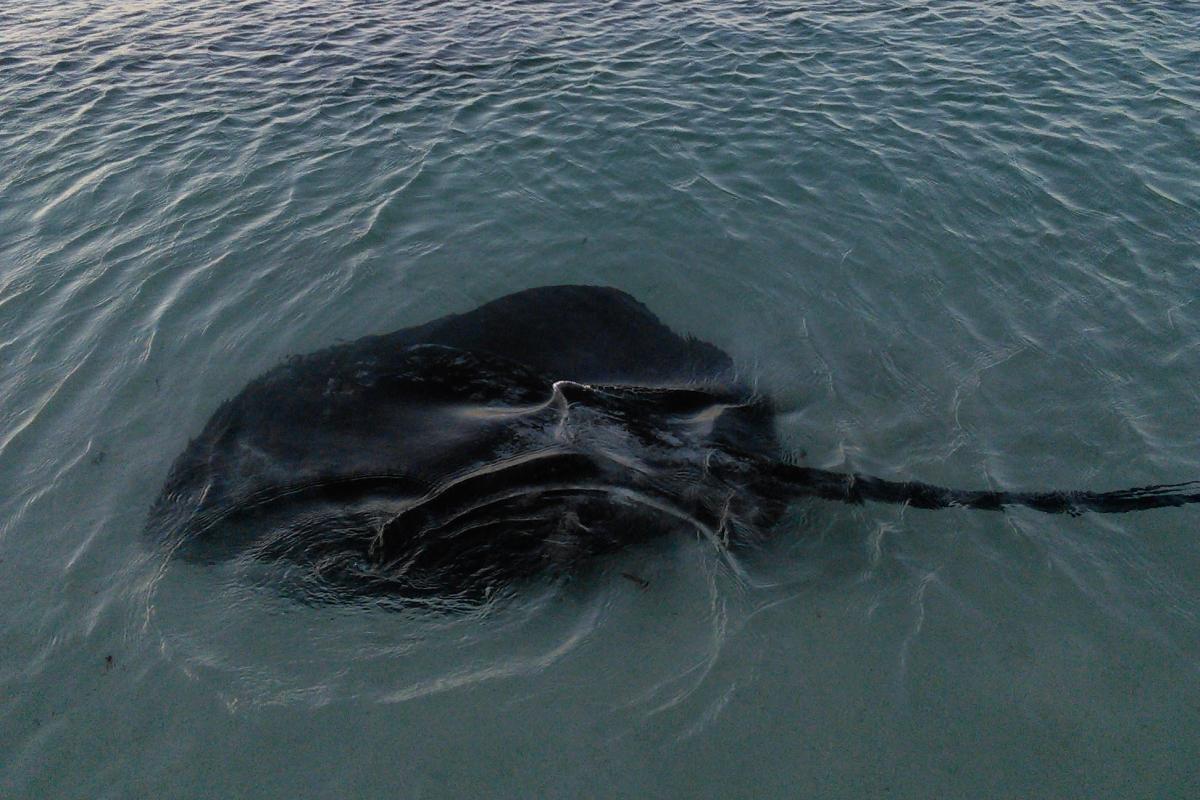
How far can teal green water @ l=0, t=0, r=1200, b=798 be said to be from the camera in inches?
224

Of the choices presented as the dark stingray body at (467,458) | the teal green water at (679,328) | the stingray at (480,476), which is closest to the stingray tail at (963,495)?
the stingray at (480,476)

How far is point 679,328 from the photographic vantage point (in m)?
9.81

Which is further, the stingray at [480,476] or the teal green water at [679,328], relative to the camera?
the stingray at [480,476]

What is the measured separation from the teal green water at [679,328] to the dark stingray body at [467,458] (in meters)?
0.41

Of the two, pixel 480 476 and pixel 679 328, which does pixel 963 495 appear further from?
pixel 480 476

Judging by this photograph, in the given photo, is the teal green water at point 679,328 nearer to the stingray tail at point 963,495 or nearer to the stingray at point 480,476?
the stingray tail at point 963,495

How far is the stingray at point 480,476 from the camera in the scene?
22.5 feet

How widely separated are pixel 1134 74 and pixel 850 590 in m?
13.4

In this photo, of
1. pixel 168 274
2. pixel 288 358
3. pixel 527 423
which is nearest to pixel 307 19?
pixel 168 274

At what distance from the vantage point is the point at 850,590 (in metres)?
6.62

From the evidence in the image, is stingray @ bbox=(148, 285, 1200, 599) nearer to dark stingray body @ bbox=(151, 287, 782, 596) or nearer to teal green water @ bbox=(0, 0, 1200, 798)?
dark stingray body @ bbox=(151, 287, 782, 596)

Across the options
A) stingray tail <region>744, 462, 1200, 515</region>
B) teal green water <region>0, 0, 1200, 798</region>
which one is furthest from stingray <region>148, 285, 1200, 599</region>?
teal green water <region>0, 0, 1200, 798</region>

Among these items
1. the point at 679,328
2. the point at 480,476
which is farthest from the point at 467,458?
the point at 679,328

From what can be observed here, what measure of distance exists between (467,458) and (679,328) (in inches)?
143
